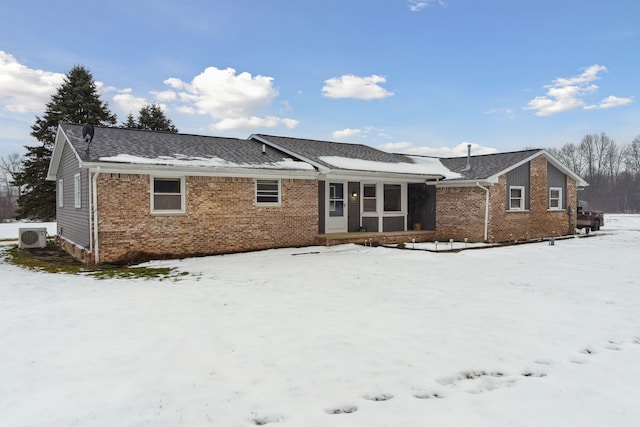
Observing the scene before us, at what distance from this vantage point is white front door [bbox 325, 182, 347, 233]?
16.2 m

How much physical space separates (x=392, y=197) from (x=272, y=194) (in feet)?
20.9

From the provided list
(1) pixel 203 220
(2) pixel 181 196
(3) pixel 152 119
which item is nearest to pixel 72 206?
(2) pixel 181 196

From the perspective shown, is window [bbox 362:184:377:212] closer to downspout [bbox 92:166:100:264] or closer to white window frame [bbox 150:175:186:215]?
white window frame [bbox 150:175:186:215]

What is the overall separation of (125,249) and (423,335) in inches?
367

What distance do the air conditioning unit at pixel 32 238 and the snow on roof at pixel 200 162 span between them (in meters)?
6.63

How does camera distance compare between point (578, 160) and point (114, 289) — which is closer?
point (114, 289)

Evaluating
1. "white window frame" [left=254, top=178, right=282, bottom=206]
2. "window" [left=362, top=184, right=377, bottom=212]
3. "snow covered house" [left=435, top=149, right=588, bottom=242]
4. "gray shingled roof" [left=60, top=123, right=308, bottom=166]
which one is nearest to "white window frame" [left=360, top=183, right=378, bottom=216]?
"window" [left=362, top=184, right=377, bottom=212]

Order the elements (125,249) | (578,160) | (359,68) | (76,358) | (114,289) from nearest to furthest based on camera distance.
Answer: (76,358)
(114,289)
(125,249)
(359,68)
(578,160)

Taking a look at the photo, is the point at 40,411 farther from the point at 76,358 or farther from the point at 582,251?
the point at 582,251

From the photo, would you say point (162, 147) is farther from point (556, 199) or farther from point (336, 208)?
point (556, 199)

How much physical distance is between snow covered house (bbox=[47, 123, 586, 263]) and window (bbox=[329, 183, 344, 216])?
43mm

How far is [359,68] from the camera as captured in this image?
23188mm

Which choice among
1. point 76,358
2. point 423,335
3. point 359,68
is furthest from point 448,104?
point 76,358

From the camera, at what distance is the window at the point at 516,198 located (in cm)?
1748
